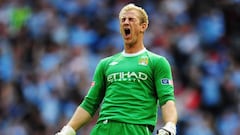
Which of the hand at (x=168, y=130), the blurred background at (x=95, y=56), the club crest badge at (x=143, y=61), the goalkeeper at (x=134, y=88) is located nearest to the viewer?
the hand at (x=168, y=130)

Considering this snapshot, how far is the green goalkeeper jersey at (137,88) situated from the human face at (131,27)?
180mm

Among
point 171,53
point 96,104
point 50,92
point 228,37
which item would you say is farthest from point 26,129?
point 96,104

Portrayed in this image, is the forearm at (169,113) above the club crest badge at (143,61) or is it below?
below

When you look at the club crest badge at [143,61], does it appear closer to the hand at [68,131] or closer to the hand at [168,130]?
the hand at [168,130]

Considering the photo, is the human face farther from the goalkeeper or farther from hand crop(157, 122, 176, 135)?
hand crop(157, 122, 176, 135)

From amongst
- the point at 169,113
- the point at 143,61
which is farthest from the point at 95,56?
the point at 169,113

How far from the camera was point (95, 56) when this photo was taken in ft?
56.8

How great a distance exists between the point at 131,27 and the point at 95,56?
813cm

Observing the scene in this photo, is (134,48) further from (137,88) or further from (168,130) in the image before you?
(168,130)

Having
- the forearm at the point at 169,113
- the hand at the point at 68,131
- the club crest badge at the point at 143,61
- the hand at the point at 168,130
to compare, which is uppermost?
the club crest badge at the point at 143,61

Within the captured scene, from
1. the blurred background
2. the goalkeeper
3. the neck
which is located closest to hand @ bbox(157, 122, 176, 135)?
the goalkeeper

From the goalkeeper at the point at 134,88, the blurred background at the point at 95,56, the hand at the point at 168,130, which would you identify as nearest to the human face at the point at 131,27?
the goalkeeper at the point at 134,88

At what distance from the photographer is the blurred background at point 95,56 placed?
15.8 m

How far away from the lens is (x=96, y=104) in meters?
9.52
